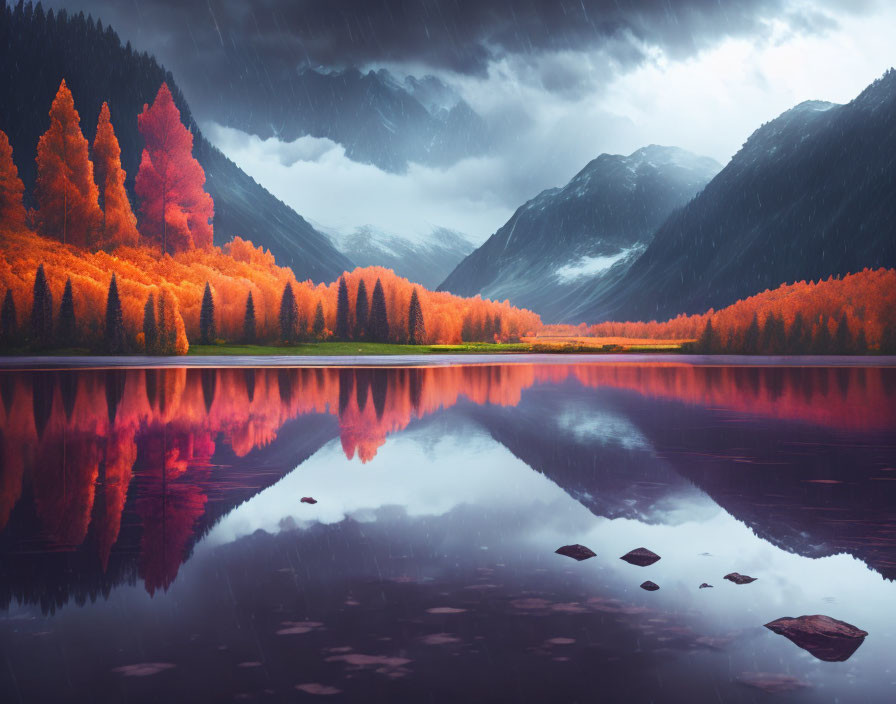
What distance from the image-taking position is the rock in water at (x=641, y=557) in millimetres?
15211

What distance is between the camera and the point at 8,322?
143000 millimetres

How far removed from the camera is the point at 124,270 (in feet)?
645

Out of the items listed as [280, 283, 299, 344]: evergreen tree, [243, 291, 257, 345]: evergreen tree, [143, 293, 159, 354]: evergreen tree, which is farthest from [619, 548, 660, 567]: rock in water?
[280, 283, 299, 344]: evergreen tree

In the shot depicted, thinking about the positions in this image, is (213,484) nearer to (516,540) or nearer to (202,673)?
(516,540)

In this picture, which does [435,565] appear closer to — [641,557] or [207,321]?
[641,557]

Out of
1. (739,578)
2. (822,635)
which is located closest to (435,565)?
(739,578)

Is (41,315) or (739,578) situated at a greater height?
(41,315)

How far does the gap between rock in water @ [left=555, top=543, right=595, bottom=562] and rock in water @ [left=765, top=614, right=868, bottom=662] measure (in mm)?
4502

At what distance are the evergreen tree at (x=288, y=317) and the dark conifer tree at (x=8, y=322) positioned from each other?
63881 mm

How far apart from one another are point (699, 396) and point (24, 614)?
183 ft

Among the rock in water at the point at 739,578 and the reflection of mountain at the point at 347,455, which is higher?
the reflection of mountain at the point at 347,455

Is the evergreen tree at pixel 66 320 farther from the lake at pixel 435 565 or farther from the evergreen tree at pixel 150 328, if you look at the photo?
the lake at pixel 435 565

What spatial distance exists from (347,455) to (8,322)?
14080 cm

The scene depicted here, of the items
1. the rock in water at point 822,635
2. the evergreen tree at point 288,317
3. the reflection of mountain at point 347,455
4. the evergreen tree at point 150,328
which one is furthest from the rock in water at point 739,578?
the evergreen tree at point 288,317
